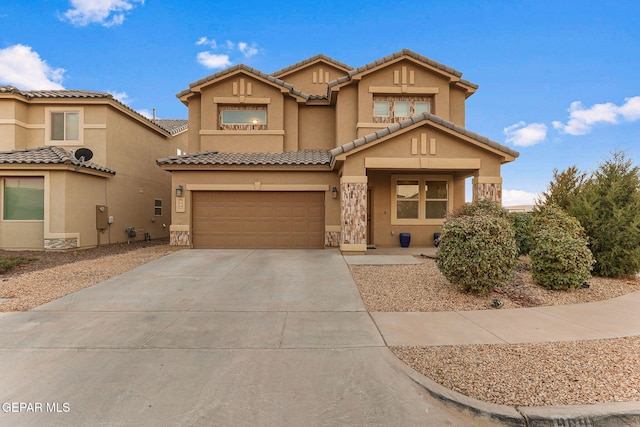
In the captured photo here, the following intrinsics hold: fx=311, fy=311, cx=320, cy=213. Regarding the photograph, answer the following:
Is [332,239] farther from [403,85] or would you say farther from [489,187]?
[403,85]

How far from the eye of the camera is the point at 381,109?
14.3 metres

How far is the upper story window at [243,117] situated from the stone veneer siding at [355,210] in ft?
20.5

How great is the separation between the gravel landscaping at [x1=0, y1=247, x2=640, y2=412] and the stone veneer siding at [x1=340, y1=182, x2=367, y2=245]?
6.75 ft

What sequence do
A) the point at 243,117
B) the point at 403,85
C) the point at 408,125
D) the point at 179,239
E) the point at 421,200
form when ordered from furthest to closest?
the point at 243,117
the point at 403,85
the point at 421,200
the point at 179,239
the point at 408,125

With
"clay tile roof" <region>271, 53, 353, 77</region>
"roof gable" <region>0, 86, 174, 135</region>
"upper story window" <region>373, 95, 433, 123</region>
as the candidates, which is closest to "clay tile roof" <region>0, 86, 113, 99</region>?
"roof gable" <region>0, 86, 174, 135</region>

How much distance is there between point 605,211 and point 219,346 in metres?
10.2

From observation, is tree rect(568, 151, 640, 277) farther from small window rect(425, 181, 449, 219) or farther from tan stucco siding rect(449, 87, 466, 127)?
tan stucco siding rect(449, 87, 466, 127)

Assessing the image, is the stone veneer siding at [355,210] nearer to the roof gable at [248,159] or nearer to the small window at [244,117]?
the roof gable at [248,159]

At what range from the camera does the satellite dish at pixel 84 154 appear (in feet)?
45.4

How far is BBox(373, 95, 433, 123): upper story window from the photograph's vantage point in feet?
46.6

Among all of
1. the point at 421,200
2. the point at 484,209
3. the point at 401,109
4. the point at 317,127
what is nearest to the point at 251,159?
the point at 317,127

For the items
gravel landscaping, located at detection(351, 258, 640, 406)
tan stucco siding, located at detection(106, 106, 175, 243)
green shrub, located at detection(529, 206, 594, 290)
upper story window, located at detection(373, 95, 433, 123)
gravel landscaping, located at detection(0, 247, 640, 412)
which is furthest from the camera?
tan stucco siding, located at detection(106, 106, 175, 243)

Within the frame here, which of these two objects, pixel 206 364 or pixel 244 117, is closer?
Answer: pixel 206 364

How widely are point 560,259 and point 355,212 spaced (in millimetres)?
5985
